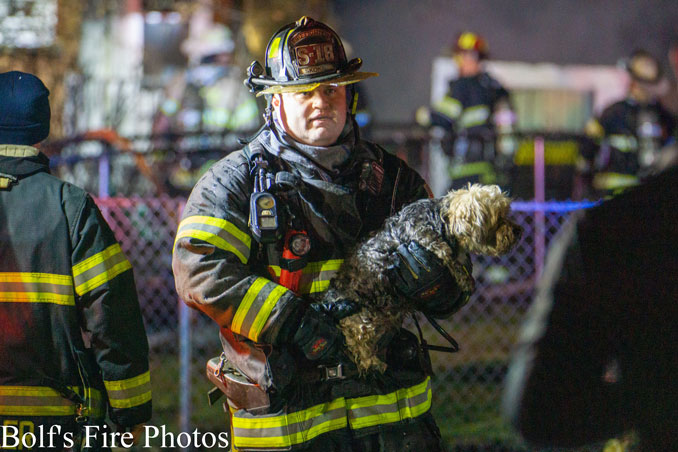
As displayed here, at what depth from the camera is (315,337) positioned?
8.09ft

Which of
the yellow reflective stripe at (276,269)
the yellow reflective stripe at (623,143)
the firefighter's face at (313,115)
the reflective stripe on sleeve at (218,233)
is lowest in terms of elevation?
the yellow reflective stripe at (276,269)

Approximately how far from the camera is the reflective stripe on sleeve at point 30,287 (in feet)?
8.63

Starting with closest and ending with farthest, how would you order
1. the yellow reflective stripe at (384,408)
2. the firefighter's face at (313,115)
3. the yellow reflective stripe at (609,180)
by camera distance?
the yellow reflective stripe at (384,408), the firefighter's face at (313,115), the yellow reflective stripe at (609,180)

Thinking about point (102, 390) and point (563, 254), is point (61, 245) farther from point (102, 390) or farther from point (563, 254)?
point (563, 254)

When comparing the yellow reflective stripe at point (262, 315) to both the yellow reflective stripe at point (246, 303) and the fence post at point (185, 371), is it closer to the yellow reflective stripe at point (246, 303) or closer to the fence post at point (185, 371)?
the yellow reflective stripe at point (246, 303)

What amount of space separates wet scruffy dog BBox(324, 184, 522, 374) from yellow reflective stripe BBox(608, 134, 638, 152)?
530 centimetres

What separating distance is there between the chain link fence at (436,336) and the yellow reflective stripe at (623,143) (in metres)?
1.51

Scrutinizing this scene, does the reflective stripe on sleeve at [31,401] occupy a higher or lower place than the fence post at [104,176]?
lower

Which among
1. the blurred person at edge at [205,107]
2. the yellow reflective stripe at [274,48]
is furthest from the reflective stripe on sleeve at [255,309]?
the blurred person at edge at [205,107]

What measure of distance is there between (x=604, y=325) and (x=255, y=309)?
1278 mm

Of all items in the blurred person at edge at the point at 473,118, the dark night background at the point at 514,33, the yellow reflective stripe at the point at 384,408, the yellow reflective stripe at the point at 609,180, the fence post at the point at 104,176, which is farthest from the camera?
the dark night background at the point at 514,33

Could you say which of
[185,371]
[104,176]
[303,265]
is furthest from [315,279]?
[104,176]

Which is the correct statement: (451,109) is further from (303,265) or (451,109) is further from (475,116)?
(303,265)

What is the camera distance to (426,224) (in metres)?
2.60
